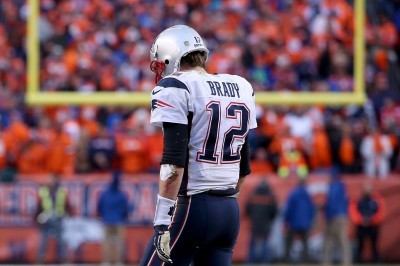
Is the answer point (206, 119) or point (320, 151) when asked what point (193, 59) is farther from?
point (320, 151)

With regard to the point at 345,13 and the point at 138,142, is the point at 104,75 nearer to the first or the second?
the point at 138,142

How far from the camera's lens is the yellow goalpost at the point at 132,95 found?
11.8 meters

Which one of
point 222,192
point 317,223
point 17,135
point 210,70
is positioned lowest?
point 317,223

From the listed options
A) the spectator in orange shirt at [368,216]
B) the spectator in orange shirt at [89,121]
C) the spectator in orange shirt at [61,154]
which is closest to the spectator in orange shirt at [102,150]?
the spectator in orange shirt at [89,121]

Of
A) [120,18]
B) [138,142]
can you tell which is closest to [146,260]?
[138,142]

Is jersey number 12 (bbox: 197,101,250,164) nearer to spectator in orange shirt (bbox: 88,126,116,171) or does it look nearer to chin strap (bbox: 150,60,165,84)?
chin strap (bbox: 150,60,165,84)

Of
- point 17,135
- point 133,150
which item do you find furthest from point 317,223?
point 17,135

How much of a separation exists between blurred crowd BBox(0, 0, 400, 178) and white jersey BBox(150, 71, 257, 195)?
815 centimetres

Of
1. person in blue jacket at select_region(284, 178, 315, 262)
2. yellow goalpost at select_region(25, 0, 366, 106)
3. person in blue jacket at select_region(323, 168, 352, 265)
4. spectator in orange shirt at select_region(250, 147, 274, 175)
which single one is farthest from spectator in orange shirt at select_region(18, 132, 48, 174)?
person in blue jacket at select_region(323, 168, 352, 265)

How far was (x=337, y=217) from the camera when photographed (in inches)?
528

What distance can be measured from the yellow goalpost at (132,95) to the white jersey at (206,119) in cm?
742

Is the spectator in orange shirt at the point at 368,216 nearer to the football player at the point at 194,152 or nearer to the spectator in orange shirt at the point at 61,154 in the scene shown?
the spectator in orange shirt at the point at 61,154

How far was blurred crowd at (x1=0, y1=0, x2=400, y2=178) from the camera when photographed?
1334 cm

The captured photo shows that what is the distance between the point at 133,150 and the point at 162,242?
909cm
